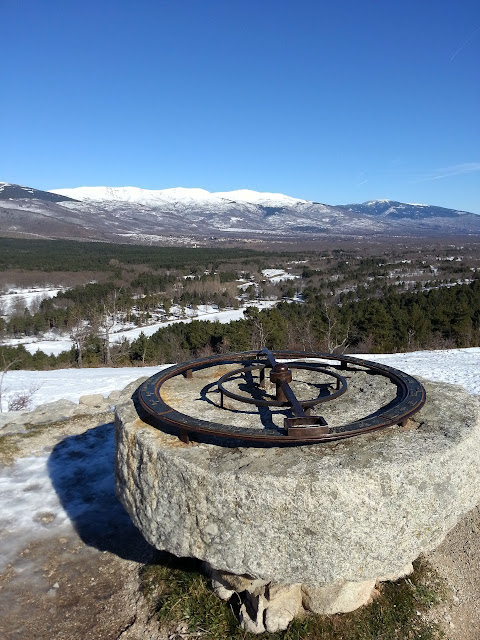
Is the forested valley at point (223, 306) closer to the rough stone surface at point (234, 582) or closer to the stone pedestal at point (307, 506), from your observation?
the rough stone surface at point (234, 582)

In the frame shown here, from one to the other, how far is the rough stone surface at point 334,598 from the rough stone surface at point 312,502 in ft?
2.12

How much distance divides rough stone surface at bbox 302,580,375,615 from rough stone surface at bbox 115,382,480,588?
65cm

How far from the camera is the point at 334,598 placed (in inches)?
169

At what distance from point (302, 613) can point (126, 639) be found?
1.73 meters

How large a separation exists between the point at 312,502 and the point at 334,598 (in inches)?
57.4

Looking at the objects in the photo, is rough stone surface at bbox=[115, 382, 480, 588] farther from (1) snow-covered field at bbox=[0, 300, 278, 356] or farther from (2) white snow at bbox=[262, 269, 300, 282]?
(2) white snow at bbox=[262, 269, 300, 282]

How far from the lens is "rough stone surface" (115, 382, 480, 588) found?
3.64m

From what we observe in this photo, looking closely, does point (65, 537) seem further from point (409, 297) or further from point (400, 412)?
point (409, 297)

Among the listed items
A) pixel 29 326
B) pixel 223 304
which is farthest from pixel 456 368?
pixel 223 304

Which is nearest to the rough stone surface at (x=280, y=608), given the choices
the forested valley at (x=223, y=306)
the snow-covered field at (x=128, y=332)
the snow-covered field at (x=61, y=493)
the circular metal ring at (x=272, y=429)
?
the circular metal ring at (x=272, y=429)

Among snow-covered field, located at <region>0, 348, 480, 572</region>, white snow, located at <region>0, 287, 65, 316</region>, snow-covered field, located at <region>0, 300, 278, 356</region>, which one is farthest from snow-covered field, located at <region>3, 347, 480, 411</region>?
white snow, located at <region>0, 287, 65, 316</region>

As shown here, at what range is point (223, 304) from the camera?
65375mm

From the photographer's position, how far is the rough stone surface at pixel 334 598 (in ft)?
14.1

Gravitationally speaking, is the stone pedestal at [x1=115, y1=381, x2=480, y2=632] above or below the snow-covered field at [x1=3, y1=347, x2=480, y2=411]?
above
